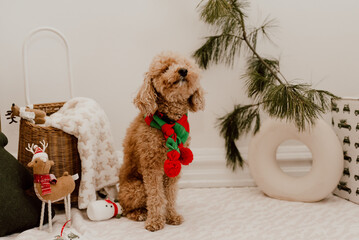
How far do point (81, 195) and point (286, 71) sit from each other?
1.41 metres

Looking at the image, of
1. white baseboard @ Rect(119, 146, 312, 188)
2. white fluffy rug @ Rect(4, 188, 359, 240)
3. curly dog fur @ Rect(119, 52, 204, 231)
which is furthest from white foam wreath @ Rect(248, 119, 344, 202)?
curly dog fur @ Rect(119, 52, 204, 231)

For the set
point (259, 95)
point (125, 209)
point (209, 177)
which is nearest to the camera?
point (125, 209)

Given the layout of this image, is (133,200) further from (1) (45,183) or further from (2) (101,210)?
(1) (45,183)

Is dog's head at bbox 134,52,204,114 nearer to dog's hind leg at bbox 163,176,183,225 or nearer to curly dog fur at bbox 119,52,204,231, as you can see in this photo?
curly dog fur at bbox 119,52,204,231

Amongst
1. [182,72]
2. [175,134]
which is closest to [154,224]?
[175,134]

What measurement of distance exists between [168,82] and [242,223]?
732mm

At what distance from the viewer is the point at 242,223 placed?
1609mm

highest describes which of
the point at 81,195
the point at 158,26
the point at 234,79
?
the point at 158,26

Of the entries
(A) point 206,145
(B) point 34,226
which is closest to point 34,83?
(B) point 34,226

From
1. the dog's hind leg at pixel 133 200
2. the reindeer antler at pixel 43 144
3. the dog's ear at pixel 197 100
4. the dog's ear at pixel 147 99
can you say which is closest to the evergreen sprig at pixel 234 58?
the dog's ear at pixel 197 100

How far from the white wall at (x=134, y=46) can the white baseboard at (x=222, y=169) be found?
18cm

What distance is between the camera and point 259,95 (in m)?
2.08

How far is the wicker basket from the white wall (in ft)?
1.72

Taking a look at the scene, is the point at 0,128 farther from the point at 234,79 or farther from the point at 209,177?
the point at 234,79
